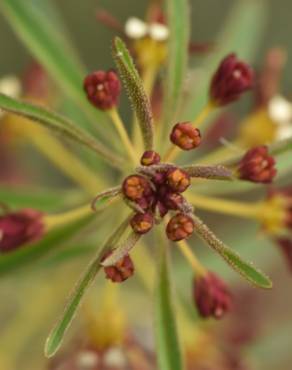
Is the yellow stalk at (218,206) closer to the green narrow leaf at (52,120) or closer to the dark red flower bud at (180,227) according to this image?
the green narrow leaf at (52,120)

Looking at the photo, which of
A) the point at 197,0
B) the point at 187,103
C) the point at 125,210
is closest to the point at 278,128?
the point at 187,103

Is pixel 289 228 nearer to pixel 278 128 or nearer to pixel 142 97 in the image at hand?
pixel 278 128

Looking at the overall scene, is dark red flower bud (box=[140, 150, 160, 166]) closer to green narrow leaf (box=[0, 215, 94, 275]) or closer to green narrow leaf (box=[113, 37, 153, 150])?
green narrow leaf (box=[113, 37, 153, 150])

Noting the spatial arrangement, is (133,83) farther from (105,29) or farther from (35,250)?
(105,29)

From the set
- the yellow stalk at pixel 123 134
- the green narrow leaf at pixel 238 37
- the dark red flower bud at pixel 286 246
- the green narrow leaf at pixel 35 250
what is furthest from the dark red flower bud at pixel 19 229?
the green narrow leaf at pixel 238 37

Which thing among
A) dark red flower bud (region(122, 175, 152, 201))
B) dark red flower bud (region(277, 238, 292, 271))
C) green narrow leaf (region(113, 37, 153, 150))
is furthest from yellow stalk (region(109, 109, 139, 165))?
dark red flower bud (region(277, 238, 292, 271))

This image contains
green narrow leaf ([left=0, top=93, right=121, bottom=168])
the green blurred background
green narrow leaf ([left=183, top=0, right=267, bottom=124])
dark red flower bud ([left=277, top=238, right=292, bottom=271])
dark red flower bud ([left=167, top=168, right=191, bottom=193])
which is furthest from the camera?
the green blurred background

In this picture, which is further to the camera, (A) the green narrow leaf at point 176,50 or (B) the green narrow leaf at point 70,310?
(A) the green narrow leaf at point 176,50
